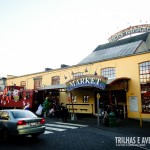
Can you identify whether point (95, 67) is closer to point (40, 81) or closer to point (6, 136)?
point (40, 81)

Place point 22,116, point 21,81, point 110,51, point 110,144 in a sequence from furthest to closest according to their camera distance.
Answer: point 21,81 < point 110,51 < point 22,116 < point 110,144

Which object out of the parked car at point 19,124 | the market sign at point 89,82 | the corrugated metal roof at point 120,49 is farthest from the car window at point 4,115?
the corrugated metal roof at point 120,49

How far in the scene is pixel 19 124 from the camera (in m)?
9.84

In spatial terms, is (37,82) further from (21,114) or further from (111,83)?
(21,114)

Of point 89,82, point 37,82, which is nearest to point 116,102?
point 89,82

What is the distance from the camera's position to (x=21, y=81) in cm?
3497

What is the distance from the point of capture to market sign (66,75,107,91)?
18578 millimetres

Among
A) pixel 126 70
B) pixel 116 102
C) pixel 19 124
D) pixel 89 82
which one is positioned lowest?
pixel 19 124

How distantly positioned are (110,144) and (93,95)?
13.8 metres

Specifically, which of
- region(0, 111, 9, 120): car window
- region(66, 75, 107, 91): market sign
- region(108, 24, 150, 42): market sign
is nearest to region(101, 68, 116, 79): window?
region(66, 75, 107, 91): market sign

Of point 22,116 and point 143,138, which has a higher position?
point 22,116

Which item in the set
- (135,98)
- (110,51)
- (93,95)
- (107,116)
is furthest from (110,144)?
(110,51)

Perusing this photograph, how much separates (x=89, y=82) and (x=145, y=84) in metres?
5.41

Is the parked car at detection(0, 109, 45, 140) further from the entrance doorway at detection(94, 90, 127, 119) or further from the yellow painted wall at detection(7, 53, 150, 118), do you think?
the yellow painted wall at detection(7, 53, 150, 118)
